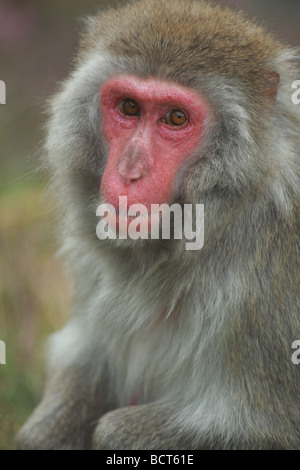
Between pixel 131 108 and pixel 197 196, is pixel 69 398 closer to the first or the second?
pixel 197 196

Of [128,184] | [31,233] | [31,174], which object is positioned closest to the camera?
[128,184]

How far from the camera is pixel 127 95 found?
3.69 metres

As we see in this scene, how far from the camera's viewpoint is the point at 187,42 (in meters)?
3.62

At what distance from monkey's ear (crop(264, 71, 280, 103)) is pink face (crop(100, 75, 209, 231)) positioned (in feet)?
1.17

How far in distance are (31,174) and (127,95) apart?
3.61 feet

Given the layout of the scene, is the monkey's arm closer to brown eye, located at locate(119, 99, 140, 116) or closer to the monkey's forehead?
brown eye, located at locate(119, 99, 140, 116)

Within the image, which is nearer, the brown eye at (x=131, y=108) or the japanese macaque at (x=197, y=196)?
the japanese macaque at (x=197, y=196)

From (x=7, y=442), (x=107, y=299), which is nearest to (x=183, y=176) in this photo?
(x=107, y=299)

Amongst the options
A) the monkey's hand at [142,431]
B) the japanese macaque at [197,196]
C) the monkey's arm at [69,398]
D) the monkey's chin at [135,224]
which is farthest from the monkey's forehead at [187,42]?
the monkey's arm at [69,398]

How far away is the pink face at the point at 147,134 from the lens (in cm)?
342

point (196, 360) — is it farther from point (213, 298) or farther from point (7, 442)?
point (7, 442)

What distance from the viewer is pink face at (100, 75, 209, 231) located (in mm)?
3422

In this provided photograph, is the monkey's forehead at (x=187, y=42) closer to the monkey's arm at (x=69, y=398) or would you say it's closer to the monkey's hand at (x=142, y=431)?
the monkey's hand at (x=142, y=431)

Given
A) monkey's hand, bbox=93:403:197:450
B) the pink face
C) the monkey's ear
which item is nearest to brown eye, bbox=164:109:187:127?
the pink face
